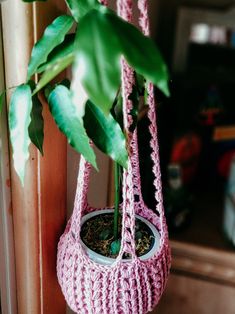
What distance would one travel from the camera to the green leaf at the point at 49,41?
1.97 ft

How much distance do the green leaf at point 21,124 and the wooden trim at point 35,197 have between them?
9 centimetres

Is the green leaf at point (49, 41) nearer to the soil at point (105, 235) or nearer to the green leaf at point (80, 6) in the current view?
the green leaf at point (80, 6)

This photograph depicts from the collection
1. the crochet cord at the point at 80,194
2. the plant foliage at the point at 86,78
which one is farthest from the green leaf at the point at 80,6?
the crochet cord at the point at 80,194

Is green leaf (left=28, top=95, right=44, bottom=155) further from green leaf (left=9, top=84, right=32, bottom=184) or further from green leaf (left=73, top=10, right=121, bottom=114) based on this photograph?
green leaf (left=73, top=10, right=121, bottom=114)

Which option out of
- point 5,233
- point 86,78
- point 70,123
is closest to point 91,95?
point 86,78

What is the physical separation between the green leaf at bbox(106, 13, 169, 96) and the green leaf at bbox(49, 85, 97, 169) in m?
0.15

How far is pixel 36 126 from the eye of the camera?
66 cm

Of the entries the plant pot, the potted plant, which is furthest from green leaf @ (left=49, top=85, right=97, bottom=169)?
the plant pot

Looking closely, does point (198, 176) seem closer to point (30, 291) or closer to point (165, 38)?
point (165, 38)

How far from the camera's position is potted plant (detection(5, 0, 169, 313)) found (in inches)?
17.2

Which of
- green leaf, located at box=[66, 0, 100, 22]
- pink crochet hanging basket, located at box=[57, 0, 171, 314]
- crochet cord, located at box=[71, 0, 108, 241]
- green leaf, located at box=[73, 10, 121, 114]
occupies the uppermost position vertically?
green leaf, located at box=[66, 0, 100, 22]

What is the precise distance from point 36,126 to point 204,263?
1.17m

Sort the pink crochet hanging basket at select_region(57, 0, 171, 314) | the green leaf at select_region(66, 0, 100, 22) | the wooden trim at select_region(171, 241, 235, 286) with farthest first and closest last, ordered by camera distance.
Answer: the wooden trim at select_region(171, 241, 235, 286) < the pink crochet hanging basket at select_region(57, 0, 171, 314) < the green leaf at select_region(66, 0, 100, 22)

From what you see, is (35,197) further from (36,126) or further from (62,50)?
(62,50)
